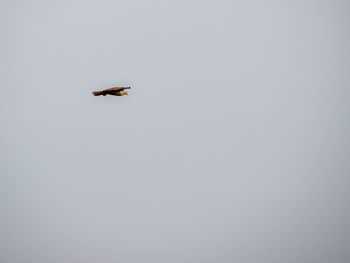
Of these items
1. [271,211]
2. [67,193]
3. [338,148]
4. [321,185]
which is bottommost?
[271,211]

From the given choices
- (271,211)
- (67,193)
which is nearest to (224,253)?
(271,211)

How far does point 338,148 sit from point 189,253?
21897 millimetres

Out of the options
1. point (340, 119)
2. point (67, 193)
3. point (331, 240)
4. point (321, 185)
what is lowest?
point (331, 240)

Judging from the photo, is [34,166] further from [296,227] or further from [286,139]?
[296,227]

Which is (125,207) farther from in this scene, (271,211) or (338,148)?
(338,148)

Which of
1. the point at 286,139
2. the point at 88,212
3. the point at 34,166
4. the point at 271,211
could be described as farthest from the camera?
the point at 271,211

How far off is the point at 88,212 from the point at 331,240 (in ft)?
94.7

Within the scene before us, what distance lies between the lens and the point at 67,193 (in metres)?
25.7

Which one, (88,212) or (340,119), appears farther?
(340,119)

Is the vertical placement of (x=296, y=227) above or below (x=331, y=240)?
above

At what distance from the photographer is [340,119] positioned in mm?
32406

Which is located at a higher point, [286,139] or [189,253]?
[286,139]

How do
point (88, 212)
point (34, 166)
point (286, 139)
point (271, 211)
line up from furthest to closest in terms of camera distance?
point (271, 211) < point (286, 139) < point (88, 212) < point (34, 166)

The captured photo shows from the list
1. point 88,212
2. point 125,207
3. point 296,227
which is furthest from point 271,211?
point 88,212
